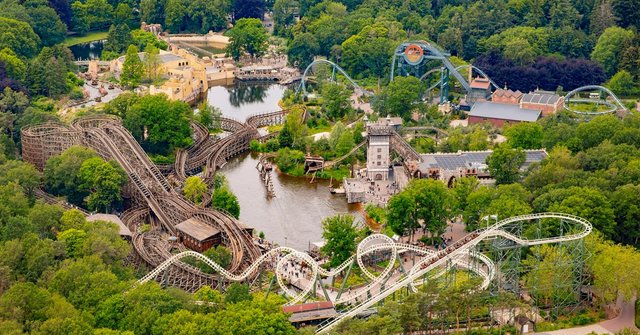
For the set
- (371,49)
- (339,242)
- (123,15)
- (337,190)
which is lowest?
(337,190)

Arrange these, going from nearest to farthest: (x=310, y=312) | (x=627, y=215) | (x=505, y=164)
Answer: (x=310, y=312) → (x=627, y=215) → (x=505, y=164)

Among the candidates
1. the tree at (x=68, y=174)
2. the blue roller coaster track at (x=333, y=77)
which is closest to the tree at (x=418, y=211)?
the tree at (x=68, y=174)

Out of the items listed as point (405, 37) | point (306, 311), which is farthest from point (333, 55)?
point (306, 311)

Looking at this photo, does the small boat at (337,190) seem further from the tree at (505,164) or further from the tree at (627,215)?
the tree at (627,215)

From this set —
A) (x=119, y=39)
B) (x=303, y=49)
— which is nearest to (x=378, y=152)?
(x=303, y=49)

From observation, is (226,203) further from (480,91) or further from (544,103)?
(480,91)

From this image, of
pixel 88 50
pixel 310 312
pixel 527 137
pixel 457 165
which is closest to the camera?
pixel 310 312

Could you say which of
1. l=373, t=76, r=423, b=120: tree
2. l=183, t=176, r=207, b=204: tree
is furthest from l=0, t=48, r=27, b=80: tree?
l=373, t=76, r=423, b=120: tree
